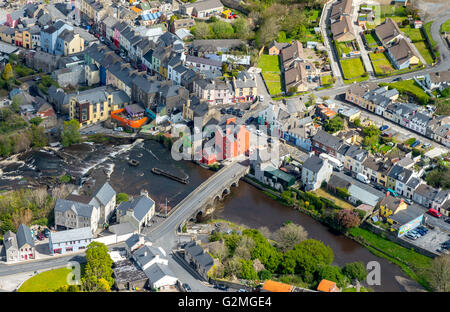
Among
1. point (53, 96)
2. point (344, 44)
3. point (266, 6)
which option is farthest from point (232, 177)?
point (266, 6)

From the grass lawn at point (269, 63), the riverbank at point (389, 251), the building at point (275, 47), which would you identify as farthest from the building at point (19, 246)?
the building at point (275, 47)

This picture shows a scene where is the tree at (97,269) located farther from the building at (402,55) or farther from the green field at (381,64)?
the building at (402,55)

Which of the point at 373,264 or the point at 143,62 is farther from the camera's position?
the point at 143,62

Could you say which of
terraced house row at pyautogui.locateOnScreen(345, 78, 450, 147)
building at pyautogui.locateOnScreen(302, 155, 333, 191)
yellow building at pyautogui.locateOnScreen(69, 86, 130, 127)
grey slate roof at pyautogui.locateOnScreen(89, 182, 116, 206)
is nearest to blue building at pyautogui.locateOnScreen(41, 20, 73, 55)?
yellow building at pyautogui.locateOnScreen(69, 86, 130, 127)

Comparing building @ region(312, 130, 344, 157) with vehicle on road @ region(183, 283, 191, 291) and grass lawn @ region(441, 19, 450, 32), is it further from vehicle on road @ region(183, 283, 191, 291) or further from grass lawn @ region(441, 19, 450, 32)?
grass lawn @ region(441, 19, 450, 32)

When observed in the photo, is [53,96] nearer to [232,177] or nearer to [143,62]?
[143,62]

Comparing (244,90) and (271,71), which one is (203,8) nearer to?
(271,71)
